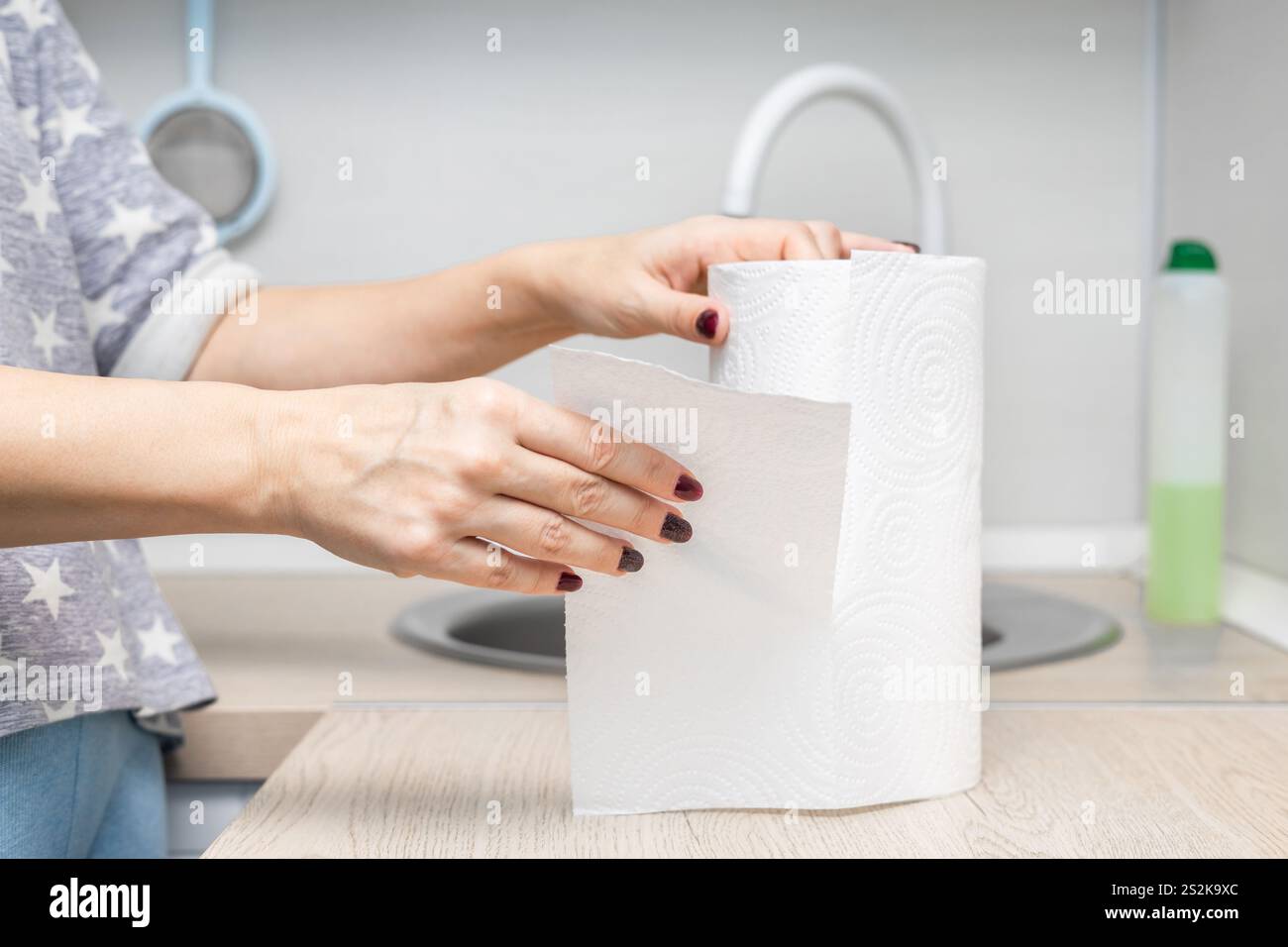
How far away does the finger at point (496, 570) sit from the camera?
0.49 meters

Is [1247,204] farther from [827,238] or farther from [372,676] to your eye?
[372,676]

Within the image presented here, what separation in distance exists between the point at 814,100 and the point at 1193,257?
343 mm

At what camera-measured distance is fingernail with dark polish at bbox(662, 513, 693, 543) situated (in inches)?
20.4

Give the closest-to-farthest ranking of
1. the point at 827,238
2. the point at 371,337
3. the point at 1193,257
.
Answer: the point at 827,238
the point at 371,337
the point at 1193,257

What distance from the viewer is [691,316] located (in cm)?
60

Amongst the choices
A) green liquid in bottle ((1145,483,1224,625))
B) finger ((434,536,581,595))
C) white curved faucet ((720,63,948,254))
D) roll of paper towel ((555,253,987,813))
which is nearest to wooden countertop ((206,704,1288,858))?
roll of paper towel ((555,253,987,813))

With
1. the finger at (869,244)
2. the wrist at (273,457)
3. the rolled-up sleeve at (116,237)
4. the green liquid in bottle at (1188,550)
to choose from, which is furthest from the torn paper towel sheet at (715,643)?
the green liquid in bottle at (1188,550)

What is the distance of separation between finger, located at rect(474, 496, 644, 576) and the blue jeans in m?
0.31

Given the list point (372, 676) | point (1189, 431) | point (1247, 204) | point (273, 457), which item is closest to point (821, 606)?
point (273, 457)

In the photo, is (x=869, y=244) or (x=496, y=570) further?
(x=869, y=244)

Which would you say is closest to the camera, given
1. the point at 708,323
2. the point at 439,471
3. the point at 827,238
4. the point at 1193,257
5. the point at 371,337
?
the point at 439,471

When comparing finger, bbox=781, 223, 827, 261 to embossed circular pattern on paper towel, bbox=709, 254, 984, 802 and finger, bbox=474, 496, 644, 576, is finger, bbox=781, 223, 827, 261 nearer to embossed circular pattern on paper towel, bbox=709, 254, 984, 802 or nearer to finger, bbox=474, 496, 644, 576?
embossed circular pattern on paper towel, bbox=709, 254, 984, 802

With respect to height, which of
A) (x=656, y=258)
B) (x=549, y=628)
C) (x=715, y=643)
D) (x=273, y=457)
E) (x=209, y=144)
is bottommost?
(x=549, y=628)
